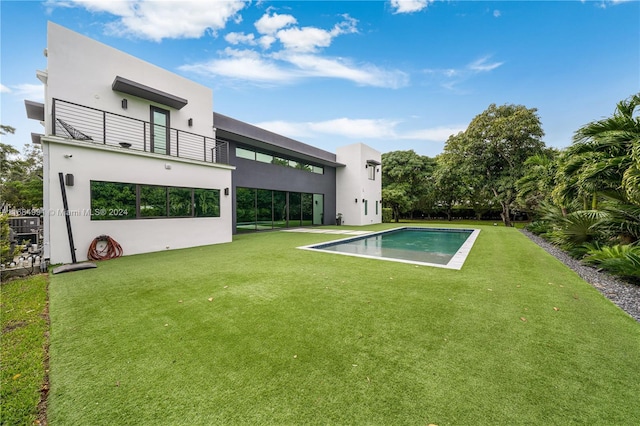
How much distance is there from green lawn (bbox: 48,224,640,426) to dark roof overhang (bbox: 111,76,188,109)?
657 centimetres

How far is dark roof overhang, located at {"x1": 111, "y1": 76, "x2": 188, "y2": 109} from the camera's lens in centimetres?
810

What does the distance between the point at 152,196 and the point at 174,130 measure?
304cm

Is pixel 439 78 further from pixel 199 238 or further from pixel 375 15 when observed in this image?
pixel 199 238

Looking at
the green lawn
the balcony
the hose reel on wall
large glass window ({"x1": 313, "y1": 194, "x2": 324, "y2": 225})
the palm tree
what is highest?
the balcony

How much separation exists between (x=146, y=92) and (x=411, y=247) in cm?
1100

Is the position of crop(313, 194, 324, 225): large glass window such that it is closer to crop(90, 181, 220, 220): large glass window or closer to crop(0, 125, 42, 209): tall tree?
crop(90, 181, 220, 220): large glass window

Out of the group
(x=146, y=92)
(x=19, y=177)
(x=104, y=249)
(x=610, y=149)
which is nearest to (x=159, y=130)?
(x=146, y=92)

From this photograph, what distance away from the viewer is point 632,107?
5.41 metres

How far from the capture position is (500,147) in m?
19.0

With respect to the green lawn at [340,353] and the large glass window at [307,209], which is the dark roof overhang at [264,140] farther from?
the green lawn at [340,353]

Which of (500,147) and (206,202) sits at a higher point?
(500,147)

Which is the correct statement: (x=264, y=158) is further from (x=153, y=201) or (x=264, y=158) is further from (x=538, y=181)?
(x=538, y=181)

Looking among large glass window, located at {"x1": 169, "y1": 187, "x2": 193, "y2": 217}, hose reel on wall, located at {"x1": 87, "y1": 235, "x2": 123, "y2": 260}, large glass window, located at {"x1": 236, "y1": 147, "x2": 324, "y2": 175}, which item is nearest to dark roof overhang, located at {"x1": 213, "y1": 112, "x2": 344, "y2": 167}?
large glass window, located at {"x1": 236, "y1": 147, "x2": 324, "y2": 175}

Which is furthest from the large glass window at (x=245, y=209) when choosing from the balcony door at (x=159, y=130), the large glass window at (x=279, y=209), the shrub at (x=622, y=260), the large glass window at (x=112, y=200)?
the shrub at (x=622, y=260)
